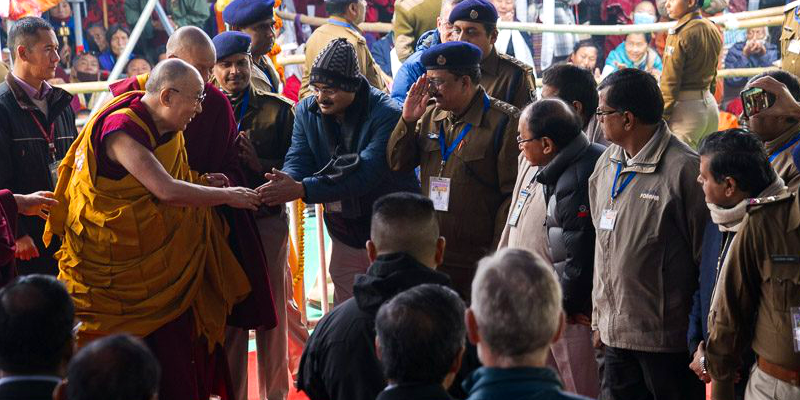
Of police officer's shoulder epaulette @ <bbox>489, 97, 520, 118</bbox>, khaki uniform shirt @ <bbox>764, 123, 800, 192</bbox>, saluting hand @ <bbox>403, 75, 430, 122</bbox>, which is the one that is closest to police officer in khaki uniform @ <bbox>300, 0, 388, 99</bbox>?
saluting hand @ <bbox>403, 75, 430, 122</bbox>

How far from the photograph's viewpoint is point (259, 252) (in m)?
4.60

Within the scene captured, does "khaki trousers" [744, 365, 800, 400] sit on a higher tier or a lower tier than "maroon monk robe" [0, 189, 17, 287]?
lower

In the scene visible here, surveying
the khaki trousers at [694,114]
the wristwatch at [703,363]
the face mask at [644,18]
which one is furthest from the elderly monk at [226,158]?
the face mask at [644,18]

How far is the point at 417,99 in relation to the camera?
4.49 meters

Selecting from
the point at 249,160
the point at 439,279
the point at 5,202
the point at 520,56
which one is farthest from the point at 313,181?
the point at 520,56

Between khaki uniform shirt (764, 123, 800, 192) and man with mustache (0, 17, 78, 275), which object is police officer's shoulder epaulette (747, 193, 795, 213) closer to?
khaki uniform shirt (764, 123, 800, 192)

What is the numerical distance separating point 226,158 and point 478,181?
1.10m

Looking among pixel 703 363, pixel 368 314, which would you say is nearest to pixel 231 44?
pixel 368 314

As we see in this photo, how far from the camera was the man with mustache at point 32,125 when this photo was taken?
191 inches

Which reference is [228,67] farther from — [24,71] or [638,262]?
[638,262]

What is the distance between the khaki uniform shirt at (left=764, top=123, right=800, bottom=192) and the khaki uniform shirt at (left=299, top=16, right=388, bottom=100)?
2.82 metres

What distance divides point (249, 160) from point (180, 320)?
2.80 ft

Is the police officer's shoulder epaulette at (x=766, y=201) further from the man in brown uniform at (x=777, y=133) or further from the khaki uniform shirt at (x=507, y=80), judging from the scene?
the khaki uniform shirt at (x=507, y=80)

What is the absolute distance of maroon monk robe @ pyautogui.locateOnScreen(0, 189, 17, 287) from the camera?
3.86m
